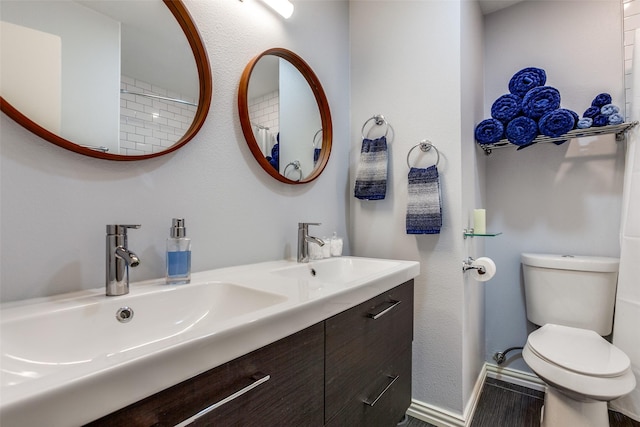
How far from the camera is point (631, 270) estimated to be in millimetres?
1409

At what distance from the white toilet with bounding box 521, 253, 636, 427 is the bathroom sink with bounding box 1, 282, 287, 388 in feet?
4.17

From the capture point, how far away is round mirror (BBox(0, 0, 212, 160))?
71 cm

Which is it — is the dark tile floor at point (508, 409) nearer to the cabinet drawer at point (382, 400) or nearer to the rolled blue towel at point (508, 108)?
the cabinet drawer at point (382, 400)

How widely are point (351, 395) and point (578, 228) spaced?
1666 mm

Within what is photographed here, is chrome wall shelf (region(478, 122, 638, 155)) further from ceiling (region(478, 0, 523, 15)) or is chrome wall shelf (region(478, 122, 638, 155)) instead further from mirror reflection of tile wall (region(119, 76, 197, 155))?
mirror reflection of tile wall (region(119, 76, 197, 155))

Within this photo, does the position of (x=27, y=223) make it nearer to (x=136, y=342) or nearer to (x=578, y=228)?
(x=136, y=342)

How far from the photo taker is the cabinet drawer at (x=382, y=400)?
874mm

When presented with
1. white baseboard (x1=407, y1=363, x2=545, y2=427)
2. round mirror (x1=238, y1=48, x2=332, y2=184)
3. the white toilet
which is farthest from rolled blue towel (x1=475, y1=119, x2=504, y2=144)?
white baseboard (x1=407, y1=363, x2=545, y2=427)

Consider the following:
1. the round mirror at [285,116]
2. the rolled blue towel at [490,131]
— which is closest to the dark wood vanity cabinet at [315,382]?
the round mirror at [285,116]

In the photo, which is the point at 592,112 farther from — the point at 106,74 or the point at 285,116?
the point at 106,74

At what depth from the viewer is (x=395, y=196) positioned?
1.63 metres

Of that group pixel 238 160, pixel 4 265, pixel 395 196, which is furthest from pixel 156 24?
pixel 395 196

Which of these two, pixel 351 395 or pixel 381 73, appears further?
pixel 381 73

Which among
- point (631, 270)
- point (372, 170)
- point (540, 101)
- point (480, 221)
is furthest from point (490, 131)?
point (631, 270)
